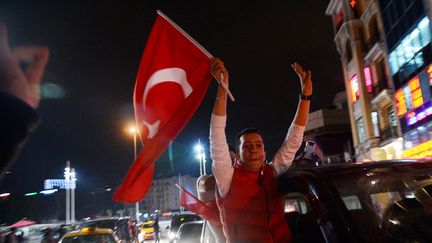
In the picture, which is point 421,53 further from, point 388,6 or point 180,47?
point 180,47

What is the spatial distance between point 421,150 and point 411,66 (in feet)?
14.1

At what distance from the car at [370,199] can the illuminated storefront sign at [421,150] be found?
19324 mm

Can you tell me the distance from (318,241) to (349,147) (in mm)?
40259

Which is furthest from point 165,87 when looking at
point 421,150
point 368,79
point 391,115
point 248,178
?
point 368,79

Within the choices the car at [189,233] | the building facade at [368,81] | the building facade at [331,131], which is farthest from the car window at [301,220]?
the building facade at [331,131]

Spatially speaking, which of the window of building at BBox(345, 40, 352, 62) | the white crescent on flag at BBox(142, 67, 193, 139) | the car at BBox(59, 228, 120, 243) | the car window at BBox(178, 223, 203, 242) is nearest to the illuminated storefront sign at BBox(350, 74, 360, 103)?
the window of building at BBox(345, 40, 352, 62)

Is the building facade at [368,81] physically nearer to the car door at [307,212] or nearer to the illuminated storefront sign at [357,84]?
the illuminated storefront sign at [357,84]

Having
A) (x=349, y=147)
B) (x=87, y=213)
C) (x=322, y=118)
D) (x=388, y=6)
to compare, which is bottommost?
(x=87, y=213)

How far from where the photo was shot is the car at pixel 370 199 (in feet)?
9.42

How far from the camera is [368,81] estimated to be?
32594 mm

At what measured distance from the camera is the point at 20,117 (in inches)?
63.4

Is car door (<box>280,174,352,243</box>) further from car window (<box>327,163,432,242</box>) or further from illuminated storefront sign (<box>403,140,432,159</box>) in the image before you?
illuminated storefront sign (<box>403,140,432,159</box>)

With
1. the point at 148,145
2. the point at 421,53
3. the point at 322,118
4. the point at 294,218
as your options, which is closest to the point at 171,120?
the point at 148,145

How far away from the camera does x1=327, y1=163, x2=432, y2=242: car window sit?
9.58 ft
